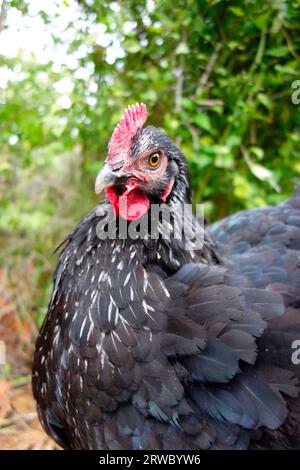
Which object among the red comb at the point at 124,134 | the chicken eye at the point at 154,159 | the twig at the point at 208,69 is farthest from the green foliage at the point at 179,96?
the chicken eye at the point at 154,159

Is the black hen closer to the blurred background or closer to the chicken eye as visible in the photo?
the chicken eye

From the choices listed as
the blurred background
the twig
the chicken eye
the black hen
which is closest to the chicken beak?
the black hen

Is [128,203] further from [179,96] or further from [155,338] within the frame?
[179,96]

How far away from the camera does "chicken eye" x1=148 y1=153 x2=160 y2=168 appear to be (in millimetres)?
1688

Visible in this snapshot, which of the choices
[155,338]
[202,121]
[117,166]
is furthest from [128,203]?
[202,121]

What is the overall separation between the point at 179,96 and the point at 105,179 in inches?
63.1

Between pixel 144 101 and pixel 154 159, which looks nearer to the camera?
pixel 154 159

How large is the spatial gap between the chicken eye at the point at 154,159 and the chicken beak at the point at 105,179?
17 cm

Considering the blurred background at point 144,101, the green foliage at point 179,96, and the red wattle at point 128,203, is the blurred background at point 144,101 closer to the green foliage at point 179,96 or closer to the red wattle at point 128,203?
the green foliage at point 179,96


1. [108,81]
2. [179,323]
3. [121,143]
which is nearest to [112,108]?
[108,81]

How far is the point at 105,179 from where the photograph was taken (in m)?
1.55

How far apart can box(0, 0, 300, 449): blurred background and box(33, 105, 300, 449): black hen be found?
3.25 feet

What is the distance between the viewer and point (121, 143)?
167 cm
